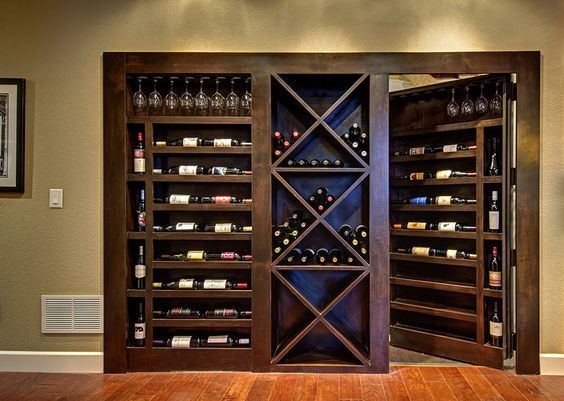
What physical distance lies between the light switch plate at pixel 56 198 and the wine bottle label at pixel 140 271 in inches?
26.4

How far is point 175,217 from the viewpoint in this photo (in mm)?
3283

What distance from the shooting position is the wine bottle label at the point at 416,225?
142 inches

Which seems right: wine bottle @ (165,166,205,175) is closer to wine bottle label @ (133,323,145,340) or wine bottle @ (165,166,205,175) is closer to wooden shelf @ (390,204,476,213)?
wine bottle label @ (133,323,145,340)

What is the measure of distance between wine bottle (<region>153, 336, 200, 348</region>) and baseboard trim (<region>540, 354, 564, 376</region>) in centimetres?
227

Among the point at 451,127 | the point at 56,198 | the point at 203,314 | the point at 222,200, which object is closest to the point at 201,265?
the point at 203,314

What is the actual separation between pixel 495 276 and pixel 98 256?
2689mm

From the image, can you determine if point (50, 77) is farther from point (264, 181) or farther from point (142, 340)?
point (142, 340)

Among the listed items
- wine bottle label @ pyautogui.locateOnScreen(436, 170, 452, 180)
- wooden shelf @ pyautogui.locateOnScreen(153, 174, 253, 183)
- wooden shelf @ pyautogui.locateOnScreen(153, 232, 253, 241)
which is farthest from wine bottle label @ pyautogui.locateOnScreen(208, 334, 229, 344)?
wine bottle label @ pyautogui.locateOnScreen(436, 170, 452, 180)

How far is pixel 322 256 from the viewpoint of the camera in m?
3.07

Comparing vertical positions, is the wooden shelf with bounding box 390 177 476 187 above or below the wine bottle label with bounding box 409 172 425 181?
below

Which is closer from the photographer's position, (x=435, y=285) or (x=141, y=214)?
(x=141, y=214)

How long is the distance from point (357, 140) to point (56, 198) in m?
2.07

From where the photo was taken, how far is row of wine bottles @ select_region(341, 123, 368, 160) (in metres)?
3.07

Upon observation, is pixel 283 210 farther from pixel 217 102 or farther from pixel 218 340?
pixel 218 340
